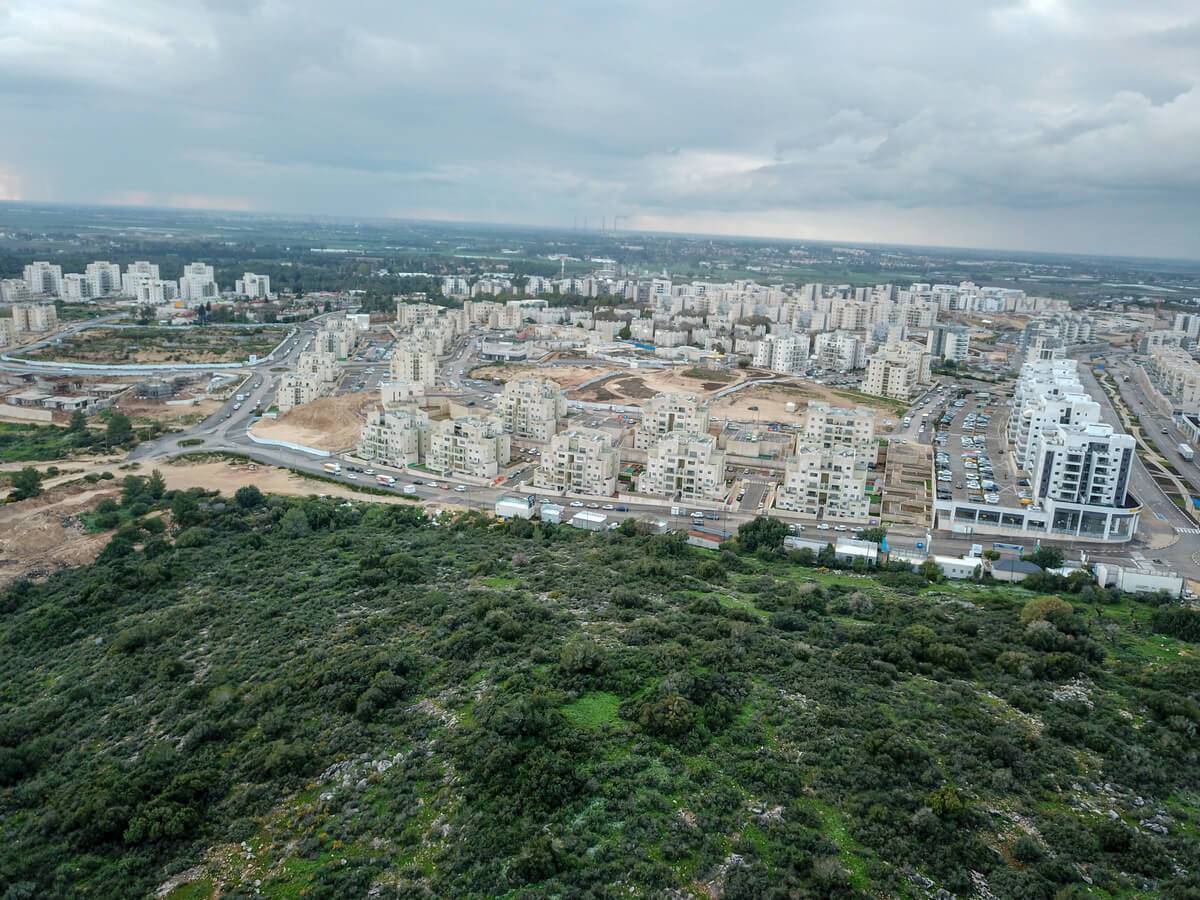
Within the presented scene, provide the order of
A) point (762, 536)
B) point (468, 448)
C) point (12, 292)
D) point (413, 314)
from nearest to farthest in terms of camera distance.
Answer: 1. point (762, 536)
2. point (468, 448)
3. point (413, 314)
4. point (12, 292)

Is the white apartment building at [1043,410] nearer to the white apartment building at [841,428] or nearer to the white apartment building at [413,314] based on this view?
the white apartment building at [841,428]

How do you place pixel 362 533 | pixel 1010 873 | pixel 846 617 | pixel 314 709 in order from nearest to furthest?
1. pixel 1010 873
2. pixel 314 709
3. pixel 846 617
4. pixel 362 533

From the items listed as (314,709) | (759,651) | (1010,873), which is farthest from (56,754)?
(1010,873)

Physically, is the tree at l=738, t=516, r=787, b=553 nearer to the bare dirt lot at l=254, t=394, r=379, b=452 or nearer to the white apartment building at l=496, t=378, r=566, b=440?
the white apartment building at l=496, t=378, r=566, b=440

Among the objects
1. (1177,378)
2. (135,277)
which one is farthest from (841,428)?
(135,277)

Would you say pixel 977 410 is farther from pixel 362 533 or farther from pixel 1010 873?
pixel 1010 873

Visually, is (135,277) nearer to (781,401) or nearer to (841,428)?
(781,401)
